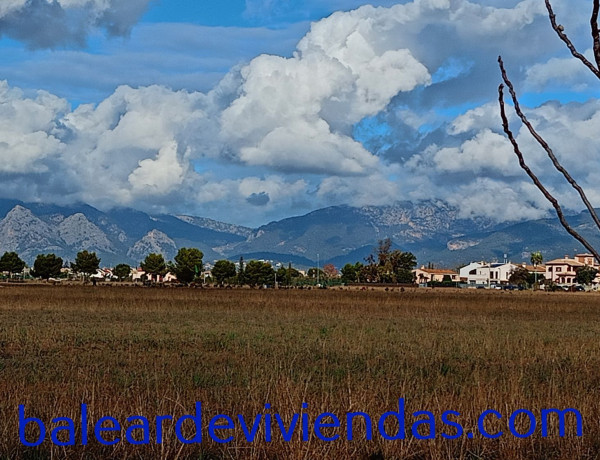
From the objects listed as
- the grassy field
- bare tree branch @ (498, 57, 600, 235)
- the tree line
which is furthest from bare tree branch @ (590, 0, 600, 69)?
the tree line

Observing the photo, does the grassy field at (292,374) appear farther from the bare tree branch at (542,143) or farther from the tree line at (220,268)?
the tree line at (220,268)

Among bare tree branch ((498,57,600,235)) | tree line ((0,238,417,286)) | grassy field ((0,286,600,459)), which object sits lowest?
grassy field ((0,286,600,459))

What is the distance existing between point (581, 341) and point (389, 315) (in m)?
15.7

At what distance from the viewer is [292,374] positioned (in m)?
14.8

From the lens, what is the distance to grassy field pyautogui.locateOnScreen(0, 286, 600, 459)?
8.18 meters

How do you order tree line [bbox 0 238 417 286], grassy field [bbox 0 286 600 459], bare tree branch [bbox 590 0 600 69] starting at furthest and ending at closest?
1. tree line [bbox 0 238 417 286]
2. grassy field [bbox 0 286 600 459]
3. bare tree branch [bbox 590 0 600 69]

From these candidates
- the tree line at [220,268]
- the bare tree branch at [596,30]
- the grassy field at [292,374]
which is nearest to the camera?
the bare tree branch at [596,30]

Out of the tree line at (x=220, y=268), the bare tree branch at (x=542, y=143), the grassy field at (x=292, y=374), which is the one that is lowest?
the grassy field at (x=292, y=374)

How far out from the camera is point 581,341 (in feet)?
82.7

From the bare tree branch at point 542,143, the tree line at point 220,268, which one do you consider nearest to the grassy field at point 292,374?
the bare tree branch at point 542,143

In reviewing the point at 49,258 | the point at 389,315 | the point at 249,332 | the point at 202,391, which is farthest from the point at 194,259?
the point at 202,391

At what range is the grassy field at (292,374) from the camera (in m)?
8.18

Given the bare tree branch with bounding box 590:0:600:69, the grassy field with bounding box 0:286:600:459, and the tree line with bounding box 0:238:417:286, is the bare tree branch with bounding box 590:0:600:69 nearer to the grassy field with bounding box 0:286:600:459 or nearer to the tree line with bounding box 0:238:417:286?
the grassy field with bounding box 0:286:600:459

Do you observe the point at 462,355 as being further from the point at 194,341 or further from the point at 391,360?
the point at 194,341
